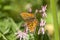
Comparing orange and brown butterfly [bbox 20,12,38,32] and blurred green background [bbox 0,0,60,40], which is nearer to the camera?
orange and brown butterfly [bbox 20,12,38,32]

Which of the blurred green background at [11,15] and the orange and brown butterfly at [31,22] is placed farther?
the blurred green background at [11,15]

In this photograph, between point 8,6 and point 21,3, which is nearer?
point 8,6

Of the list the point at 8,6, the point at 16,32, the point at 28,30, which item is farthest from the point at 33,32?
the point at 8,6

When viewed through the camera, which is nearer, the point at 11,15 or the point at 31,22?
the point at 31,22

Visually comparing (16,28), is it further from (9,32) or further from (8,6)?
(8,6)

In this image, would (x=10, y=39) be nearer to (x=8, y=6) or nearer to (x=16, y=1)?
(x=8, y=6)

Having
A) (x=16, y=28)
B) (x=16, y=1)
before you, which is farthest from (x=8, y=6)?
(x=16, y=28)

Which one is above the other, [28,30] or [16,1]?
[16,1]

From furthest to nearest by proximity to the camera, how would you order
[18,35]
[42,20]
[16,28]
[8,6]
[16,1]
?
[16,1] < [8,6] < [16,28] < [18,35] < [42,20]

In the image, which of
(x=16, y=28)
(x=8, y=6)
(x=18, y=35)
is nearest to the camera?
(x=18, y=35)

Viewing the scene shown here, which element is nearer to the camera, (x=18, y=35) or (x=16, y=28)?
(x=18, y=35)
